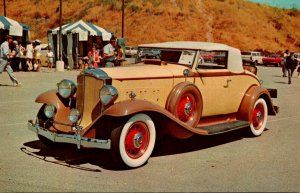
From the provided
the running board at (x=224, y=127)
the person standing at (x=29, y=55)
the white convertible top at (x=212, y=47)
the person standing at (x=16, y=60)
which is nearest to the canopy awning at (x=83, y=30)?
the person standing at (x=29, y=55)

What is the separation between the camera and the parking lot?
4.51 meters

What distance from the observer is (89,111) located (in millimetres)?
5559

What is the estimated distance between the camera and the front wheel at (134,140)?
16.2 feet

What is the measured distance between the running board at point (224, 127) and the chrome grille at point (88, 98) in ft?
5.58

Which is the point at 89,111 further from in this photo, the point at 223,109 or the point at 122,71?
the point at 223,109

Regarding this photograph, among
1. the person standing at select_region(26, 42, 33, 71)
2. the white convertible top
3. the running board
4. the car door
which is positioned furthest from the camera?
the person standing at select_region(26, 42, 33, 71)

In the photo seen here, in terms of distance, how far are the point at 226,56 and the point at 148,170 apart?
2.75 metres

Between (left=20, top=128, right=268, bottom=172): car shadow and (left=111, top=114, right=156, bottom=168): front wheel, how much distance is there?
20cm

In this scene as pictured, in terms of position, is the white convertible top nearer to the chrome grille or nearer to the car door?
the car door

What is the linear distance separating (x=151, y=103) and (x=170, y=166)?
842 mm

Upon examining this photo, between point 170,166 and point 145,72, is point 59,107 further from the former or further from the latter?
point 170,166

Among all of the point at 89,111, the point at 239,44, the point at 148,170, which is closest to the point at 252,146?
the point at 148,170

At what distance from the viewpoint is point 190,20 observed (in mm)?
56750

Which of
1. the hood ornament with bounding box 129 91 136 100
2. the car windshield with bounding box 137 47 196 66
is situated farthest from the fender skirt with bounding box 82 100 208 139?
the car windshield with bounding box 137 47 196 66
